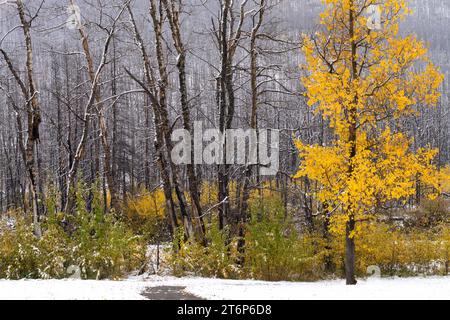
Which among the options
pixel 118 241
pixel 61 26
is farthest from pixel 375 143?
pixel 61 26

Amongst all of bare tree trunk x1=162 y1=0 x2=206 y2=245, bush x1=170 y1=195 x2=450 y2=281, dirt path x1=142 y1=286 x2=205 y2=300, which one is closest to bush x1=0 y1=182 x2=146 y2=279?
bush x1=170 y1=195 x2=450 y2=281

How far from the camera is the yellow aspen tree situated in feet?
27.3

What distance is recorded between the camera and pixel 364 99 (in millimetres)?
8844

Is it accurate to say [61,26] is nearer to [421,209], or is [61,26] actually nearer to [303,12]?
[421,209]

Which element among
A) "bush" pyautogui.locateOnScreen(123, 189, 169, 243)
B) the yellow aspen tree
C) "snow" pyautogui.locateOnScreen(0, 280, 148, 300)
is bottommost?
"bush" pyautogui.locateOnScreen(123, 189, 169, 243)

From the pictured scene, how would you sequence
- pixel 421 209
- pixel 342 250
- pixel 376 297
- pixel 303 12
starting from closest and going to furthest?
pixel 376 297, pixel 342 250, pixel 421 209, pixel 303 12

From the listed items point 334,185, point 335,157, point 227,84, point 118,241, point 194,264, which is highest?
point 227,84

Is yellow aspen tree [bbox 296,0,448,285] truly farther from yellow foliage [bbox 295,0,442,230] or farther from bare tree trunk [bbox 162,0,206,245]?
bare tree trunk [bbox 162,0,206,245]

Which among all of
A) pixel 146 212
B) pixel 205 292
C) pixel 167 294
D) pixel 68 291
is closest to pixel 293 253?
pixel 205 292

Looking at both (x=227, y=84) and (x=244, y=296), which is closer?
(x=244, y=296)

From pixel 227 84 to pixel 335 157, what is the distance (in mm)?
4852

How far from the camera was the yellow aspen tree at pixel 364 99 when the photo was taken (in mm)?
8320

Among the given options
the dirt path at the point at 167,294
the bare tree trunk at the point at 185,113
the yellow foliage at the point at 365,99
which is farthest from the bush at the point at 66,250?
the yellow foliage at the point at 365,99

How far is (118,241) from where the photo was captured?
8672mm
